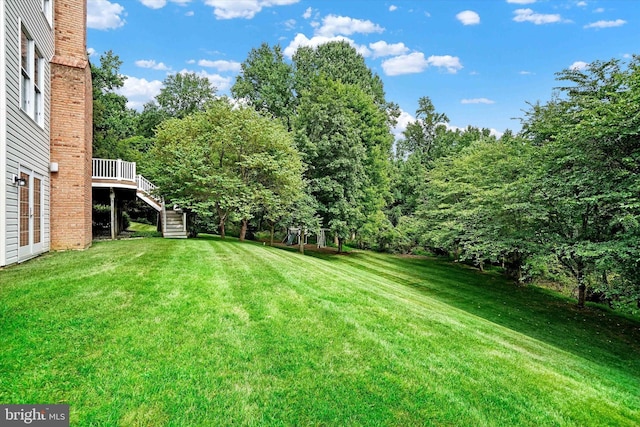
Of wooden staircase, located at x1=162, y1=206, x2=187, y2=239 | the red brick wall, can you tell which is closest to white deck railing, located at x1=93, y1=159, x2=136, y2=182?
wooden staircase, located at x1=162, y1=206, x2=187, y2=239

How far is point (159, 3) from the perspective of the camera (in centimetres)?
1897

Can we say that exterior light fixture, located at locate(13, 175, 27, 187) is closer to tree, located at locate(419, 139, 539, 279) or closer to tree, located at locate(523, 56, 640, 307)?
tree, located at locate(523, 56, 640, 307)

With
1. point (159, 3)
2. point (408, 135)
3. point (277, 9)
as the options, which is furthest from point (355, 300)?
point (408, 135)

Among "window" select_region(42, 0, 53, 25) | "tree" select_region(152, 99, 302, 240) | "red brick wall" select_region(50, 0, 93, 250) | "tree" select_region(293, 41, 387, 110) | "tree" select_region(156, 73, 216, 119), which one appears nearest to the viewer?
"window" select_region(42, 0, 53, 25)

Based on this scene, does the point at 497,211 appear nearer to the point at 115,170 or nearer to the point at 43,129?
the point at 43,129

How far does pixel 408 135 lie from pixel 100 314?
4117 centimetres

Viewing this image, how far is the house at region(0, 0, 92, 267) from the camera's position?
19.3ft

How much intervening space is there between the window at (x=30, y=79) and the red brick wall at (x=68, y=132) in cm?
87

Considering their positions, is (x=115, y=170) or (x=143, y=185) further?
(x=143, y=185)

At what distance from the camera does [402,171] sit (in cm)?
3203

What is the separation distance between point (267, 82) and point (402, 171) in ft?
49.7

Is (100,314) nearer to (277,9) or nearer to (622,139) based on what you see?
(622,139)

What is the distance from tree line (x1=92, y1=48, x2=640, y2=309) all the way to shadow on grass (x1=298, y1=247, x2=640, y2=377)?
93 centimetres

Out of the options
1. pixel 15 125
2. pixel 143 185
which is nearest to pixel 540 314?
pixel 15 125
